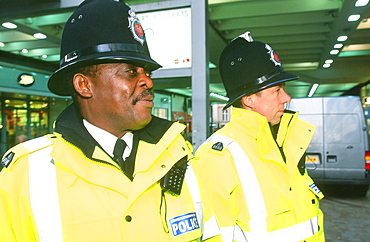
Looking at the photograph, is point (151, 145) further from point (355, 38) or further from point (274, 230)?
point (355, 38)

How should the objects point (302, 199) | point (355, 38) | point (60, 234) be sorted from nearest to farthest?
point (60, 234) < point (302, 199) < point (355, 38)

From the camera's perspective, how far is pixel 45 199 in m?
1.20

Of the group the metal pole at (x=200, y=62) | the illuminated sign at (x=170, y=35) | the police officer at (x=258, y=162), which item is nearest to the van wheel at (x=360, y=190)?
the metal pole at (x=200, y=62)

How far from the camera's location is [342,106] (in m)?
7.19

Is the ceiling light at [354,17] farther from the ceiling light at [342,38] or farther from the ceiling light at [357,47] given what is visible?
the ceiling light at [357,47]

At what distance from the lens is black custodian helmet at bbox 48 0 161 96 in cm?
140

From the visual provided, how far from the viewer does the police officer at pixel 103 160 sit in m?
1.19

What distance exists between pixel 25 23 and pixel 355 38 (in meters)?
8.46

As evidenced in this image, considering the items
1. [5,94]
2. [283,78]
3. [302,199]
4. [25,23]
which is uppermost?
[25,23]

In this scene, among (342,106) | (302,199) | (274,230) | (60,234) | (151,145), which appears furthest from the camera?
(342,106)

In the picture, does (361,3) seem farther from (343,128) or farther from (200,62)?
(200,62)

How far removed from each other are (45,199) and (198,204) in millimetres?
650

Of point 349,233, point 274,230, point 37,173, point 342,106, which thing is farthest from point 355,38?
point 37,173

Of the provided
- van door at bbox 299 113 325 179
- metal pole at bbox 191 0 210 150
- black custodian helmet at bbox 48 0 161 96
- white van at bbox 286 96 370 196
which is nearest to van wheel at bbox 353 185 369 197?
white van at bbox 286 96 370 196
